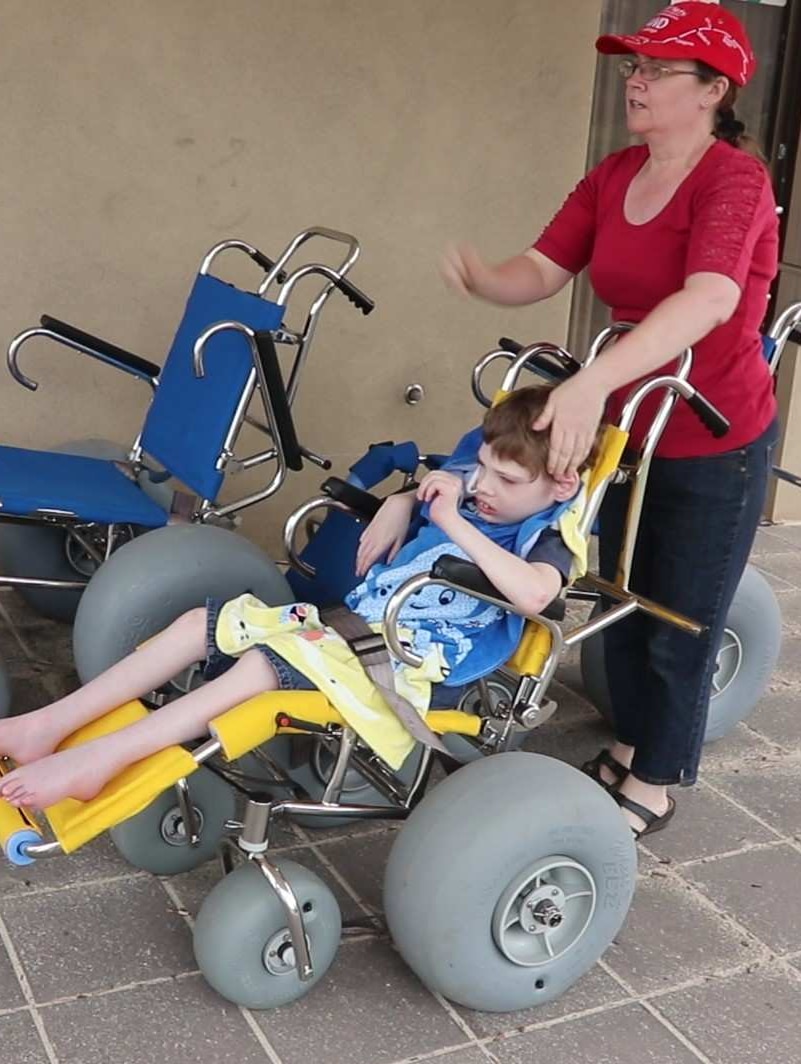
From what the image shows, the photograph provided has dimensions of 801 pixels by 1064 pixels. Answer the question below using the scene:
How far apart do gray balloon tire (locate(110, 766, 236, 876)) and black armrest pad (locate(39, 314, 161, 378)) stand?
137 centimetres

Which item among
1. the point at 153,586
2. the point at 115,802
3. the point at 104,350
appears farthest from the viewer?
the point at 104,350

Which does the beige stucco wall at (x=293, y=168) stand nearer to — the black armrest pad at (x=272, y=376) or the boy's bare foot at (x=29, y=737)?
the black armrest pad at (x=272, y=376)

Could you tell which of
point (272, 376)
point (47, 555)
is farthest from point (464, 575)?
point (47, 555)

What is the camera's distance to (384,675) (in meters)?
2.46

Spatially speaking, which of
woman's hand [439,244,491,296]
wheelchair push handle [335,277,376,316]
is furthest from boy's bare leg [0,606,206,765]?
wheelchair push handle [335,277,376,316]

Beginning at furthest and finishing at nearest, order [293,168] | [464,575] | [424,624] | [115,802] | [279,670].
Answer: [293,168]
[424,624]
[279,670]
[464,575]
[115,802]

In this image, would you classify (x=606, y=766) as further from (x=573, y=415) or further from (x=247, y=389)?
(x=247, y=389)

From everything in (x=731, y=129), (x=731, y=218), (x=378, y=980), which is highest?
(x=731, y=129)

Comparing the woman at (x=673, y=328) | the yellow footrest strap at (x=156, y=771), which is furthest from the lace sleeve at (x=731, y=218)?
the yellow footrest strap at (x=156, y=771)

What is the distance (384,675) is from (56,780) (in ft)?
1.93

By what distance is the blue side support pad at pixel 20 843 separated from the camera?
2236 mm

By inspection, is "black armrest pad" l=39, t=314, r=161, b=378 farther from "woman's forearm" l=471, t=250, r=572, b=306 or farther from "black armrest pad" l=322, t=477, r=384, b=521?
"woman's forearm" l=471, t=250, r=572, b=306

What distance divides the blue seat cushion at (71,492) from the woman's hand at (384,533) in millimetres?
807

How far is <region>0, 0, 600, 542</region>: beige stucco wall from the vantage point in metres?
3.98
